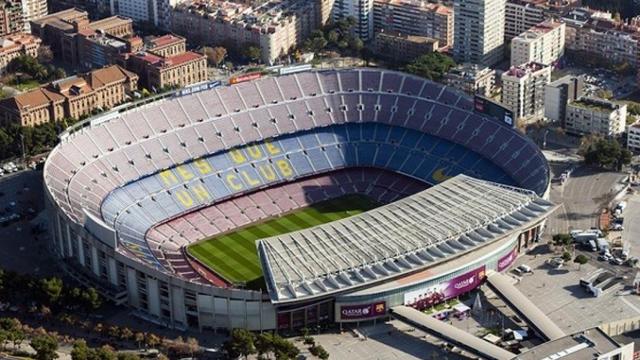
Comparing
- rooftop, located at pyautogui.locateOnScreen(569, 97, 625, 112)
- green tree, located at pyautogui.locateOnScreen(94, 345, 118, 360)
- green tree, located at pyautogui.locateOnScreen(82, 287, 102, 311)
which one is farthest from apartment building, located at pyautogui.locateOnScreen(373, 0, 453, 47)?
green tree, located at pyautogui.locateOnScreen(94, 345, 118, 360)

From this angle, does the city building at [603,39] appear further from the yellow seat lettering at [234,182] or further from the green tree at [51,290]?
the green tree at [51,290]

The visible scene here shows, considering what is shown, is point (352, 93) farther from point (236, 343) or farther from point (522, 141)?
point (236, 343)

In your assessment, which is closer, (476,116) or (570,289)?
(570,289)

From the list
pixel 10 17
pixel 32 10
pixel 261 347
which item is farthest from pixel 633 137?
pixel 32 10

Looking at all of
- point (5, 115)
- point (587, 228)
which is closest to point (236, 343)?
point (587, 228)

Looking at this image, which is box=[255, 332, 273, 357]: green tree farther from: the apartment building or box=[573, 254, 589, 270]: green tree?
the apartment building

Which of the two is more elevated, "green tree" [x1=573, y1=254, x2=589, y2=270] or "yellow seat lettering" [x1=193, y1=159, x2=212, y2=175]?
"yellow seat lettering" [x1=193, y1=159, x2=212, y2=175]

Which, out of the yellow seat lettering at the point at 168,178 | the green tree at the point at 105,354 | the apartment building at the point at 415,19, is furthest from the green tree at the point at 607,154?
the green tree at the point at 105,354
